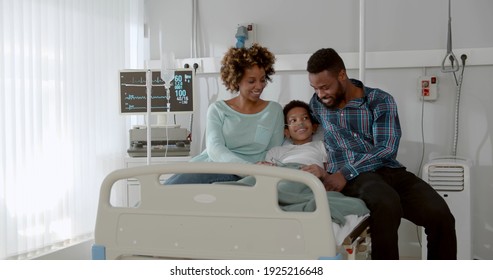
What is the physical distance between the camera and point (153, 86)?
3.73m

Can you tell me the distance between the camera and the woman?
2.90m

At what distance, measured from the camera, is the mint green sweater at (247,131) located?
2.89 m

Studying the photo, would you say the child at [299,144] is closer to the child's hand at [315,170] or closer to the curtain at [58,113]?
the child's hand at [315,170]

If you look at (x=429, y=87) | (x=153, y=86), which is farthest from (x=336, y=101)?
(x=153, y=86)

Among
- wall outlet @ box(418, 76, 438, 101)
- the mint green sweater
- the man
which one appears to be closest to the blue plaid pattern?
the man

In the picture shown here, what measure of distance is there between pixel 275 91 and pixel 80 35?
1242 millimetres

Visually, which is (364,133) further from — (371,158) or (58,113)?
(58,113)

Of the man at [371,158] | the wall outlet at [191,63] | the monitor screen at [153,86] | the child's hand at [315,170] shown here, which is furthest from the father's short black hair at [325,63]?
the wall outlet at [191,63]

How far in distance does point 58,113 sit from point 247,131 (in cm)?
114

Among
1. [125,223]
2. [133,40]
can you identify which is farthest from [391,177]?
[133,40]

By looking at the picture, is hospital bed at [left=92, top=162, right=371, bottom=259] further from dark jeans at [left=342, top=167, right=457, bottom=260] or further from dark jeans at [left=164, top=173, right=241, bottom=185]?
dark jeans at [left=164, top=173, right=241, bottom=185]

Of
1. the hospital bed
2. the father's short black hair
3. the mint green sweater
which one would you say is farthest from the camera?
the mint green sweater

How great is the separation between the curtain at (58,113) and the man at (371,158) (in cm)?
146

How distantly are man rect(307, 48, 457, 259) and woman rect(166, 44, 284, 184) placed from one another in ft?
0.77
